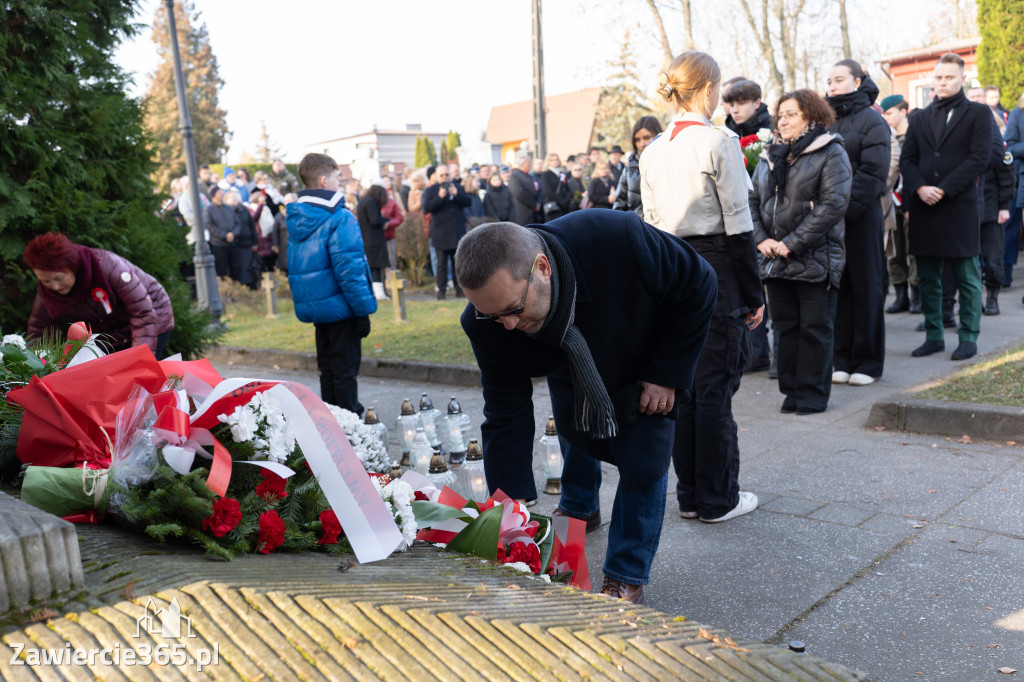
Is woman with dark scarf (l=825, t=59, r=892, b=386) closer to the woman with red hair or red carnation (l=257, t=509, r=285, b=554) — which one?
the woman with red hair

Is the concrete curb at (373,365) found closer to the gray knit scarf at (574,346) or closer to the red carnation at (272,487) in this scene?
the gray knit scarf at (574,346)

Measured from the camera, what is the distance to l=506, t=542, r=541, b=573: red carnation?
121 inches

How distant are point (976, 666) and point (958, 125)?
6.10 metres

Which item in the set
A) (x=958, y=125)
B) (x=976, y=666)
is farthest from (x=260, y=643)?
(x=958, y=125)

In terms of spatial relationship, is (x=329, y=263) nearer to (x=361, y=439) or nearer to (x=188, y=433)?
(x=361, y=439)

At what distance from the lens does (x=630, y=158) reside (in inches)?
309

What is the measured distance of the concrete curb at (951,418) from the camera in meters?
5.26

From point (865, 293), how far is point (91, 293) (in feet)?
18.0

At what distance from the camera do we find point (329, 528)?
260 cm

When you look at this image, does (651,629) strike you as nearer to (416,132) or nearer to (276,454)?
(276,454)

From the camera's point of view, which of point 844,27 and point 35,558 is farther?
point 844,27

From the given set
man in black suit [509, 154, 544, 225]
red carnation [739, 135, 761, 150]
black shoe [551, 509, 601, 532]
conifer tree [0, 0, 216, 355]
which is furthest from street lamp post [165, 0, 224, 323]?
black shoe [551, 509, 601, 532]

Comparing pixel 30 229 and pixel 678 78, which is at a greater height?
pixel 678 78

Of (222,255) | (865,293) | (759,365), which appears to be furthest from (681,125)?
(222,255)
